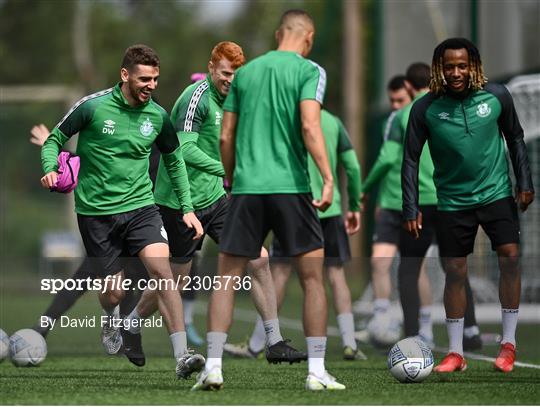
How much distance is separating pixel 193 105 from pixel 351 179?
2.45m

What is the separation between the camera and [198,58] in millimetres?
52500

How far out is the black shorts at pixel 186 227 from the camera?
10914 mm

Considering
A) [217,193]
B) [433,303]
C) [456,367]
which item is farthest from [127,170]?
[433,303]

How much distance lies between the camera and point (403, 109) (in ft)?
42.5

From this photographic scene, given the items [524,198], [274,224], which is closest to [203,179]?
[274,224]

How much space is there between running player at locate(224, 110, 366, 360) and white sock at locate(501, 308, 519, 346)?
6.58ft

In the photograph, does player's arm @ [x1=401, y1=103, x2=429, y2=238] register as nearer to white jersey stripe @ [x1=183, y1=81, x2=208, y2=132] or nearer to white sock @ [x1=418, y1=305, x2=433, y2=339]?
white jersey stripe @ [x1=183, y1=81, x2=208, y2=132]

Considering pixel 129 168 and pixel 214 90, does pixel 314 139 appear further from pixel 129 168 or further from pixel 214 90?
pixel 214 90

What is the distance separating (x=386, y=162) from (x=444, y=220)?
271 centimetres

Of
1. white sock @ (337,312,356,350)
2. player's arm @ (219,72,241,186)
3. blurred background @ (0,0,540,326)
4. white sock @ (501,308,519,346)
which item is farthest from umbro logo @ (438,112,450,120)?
blurred background @ (0,0,540,326)

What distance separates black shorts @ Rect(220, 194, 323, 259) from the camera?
8.76m

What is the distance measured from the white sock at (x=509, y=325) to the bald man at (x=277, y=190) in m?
1.98

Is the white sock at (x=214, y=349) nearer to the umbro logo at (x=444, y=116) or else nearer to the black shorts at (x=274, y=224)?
the black shorts at (x=274, y=224)

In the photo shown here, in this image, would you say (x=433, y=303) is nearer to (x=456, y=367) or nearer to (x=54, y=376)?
(x=456, y=367)
